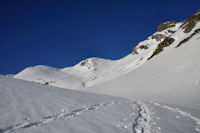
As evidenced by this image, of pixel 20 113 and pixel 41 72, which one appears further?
pixel 41 72

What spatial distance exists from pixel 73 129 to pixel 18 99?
435 cm

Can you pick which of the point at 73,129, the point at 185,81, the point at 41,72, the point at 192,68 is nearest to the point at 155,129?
the point at 73,129

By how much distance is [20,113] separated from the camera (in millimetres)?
5160

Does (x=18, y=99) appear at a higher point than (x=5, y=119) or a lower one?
higher

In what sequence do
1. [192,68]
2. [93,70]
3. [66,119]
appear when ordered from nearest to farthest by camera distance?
[66,119]
[192,68]
[93,70]

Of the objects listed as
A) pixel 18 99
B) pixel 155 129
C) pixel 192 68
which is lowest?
pixel 155 129

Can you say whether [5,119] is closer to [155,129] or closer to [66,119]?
[66,119]

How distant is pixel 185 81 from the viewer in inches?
637

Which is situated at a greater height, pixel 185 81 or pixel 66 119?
pixel 185 81

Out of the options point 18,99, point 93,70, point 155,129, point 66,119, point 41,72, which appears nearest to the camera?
point 155,129

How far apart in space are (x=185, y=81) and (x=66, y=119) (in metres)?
16.6

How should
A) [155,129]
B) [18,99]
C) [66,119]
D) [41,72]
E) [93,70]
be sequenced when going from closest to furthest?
[155,129]
[66,119]
[18,99]
[93,70]
[41,72]

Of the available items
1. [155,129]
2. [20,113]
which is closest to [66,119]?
[20,113]

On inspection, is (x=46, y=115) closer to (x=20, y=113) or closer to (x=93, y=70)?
(x=20, y=113)
